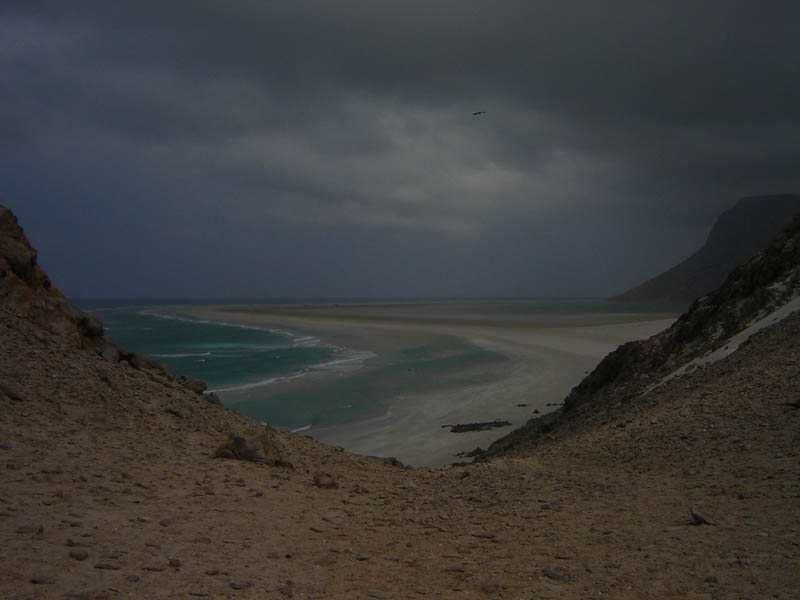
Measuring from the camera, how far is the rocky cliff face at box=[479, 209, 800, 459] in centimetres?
1173

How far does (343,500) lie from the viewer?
6637 mm

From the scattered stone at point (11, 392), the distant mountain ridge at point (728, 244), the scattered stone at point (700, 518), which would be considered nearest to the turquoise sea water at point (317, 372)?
the scattered stone at point (11, 392)

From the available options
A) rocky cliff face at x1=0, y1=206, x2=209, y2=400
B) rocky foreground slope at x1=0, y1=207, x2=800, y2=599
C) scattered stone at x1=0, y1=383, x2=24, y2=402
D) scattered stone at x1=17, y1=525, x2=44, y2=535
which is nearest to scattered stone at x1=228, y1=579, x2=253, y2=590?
rocky foreground slope at x1=0, y1=207, x2=800, y2=599

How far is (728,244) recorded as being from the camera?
152875 mm

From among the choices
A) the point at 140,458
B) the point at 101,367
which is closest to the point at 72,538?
the point at 140,458

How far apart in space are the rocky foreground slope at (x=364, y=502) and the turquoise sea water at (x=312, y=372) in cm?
1271

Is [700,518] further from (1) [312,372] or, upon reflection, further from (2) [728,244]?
(2) [728,244]

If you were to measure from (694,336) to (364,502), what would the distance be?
9.19 m

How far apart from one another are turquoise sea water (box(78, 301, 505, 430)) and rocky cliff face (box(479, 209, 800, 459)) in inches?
397

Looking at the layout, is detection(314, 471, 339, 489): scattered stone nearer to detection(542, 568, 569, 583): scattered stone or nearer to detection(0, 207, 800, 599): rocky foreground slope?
detection(0, 207, 800, 599): rocky foreground slope

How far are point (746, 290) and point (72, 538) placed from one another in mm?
13722

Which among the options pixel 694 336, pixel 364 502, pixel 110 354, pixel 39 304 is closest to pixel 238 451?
pixel 364 502

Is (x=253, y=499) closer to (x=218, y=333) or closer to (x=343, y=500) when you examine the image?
(x=343, y=500)

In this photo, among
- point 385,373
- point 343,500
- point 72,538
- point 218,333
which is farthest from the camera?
point 218,333
